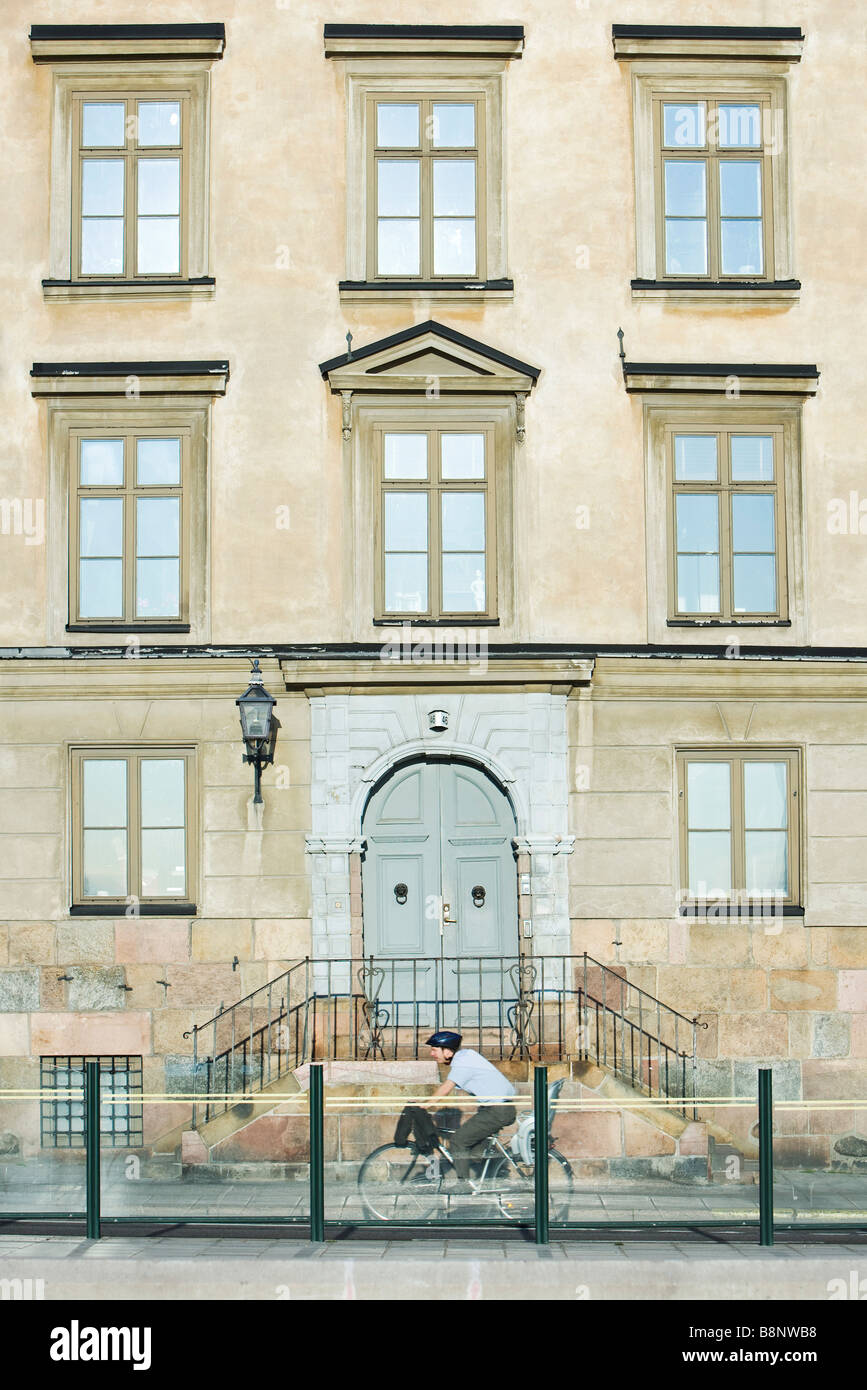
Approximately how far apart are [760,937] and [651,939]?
1.19 metres

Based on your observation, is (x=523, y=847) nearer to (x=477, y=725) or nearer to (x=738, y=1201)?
(x=477, y=725)

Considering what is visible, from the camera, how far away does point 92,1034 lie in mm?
17406

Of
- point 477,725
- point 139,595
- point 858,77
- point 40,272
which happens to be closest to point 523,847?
point 477,725

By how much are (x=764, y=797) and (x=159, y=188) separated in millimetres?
9664

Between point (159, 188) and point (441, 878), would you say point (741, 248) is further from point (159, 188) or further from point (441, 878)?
point (441, 878)

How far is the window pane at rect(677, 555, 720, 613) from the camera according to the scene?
18062mm

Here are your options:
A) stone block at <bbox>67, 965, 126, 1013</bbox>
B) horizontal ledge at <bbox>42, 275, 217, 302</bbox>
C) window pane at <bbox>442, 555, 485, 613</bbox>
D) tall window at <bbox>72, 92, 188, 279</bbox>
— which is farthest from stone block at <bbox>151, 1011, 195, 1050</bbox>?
tall window at <bbox>72, 92, 188, 279</bbox>

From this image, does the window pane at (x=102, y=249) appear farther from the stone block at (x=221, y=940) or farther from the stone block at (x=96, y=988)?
the stone block at (x=96, y=988)

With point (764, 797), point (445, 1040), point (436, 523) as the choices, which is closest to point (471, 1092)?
point (445, 1040)

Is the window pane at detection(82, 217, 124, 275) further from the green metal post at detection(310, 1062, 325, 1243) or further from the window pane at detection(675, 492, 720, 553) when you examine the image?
the green metal post at detection(310, 1062, 325, 1243)

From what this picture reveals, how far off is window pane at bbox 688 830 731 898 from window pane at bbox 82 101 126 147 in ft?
33.4

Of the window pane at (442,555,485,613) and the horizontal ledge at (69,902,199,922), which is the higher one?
the window pane at (442,555,485,613)

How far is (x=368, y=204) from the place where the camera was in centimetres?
1820

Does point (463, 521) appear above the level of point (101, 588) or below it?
above
